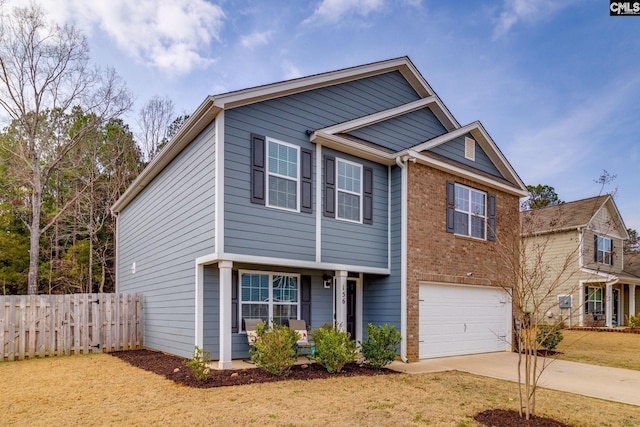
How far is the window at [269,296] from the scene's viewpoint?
966cm

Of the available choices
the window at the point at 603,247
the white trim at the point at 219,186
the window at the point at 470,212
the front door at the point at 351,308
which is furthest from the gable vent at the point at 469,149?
the window at the point at 603,247

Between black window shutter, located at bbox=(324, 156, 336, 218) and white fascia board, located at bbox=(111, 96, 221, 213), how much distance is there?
9.66 feet

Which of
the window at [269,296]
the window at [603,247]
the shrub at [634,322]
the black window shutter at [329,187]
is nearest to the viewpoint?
the window at [269,296]

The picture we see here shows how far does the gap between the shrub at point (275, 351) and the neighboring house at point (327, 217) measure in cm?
79

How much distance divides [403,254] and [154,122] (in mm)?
21504

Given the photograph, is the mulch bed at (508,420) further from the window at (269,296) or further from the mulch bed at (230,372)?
the window at (269,296)

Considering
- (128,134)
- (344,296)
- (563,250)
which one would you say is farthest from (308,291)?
(128,134)

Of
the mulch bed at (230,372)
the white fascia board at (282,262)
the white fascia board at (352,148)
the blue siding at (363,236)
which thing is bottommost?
the mulch bed at (230,372)

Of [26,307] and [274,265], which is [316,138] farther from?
[26,307]

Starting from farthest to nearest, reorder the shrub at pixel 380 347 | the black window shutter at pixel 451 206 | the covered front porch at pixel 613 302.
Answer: the covered front porch at pixel 613 302 < the black window shutter at pixel 451 206 < the shrub at pixel 380 347

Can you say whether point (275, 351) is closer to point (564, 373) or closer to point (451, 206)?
point (564, 373)

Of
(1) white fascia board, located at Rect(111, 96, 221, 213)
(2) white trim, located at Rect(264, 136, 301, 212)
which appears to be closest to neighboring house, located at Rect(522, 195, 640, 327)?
(2) white trim, located at Rect(264, 136, 301, 212)

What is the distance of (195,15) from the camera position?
13297mm

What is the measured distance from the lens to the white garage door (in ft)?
37.8
